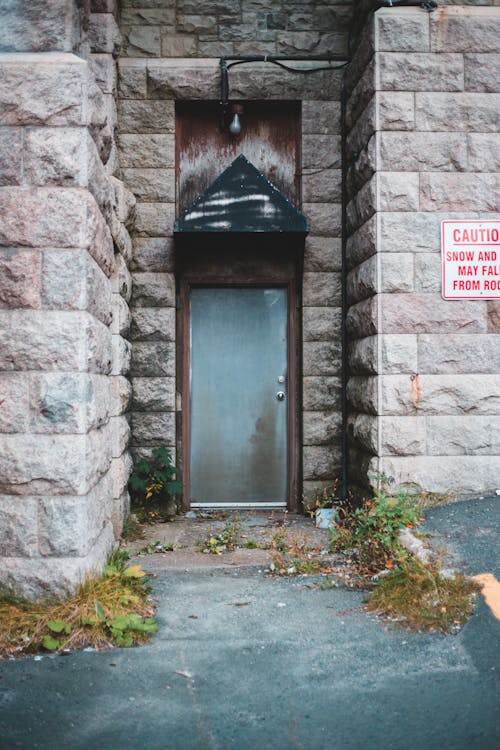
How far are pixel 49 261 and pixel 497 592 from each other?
3328mm

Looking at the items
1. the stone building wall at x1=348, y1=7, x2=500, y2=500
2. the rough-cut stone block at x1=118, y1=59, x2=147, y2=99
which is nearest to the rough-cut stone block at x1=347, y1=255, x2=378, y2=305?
the stone building wall at x1=348, y1=7, x2=500, y2=500

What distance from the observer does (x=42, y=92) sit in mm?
3941

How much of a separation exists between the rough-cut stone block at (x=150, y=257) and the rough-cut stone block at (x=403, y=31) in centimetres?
284

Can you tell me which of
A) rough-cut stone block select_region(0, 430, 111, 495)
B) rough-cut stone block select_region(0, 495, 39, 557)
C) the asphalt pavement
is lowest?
the asphalt pavement

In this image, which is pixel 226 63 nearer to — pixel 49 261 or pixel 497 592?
pixel 49 261

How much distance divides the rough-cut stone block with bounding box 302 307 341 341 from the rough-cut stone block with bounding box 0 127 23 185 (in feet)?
11.6

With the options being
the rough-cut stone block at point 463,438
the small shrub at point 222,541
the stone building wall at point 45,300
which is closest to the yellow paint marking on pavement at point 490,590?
the rough-cut stone block at point 463,438

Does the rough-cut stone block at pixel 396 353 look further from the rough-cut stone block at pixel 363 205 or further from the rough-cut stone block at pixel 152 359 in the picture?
the rough-cut stone block at pixel 152 359

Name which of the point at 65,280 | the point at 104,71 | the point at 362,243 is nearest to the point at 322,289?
the point at 362,243

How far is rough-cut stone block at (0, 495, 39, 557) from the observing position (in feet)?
12.5

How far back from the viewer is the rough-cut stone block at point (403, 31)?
18.7 ft

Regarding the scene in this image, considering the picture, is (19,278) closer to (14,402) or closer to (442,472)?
(14,402)

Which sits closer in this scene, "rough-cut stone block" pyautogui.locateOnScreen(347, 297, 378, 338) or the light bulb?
"rough-cut stone block" pyautogui.locateOnScreen(347, 297, 378, 338)

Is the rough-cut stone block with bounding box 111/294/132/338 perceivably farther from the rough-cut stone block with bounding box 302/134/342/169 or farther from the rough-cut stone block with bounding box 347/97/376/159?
the rough-cut stone block with bounding box 347/97/376/159
